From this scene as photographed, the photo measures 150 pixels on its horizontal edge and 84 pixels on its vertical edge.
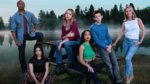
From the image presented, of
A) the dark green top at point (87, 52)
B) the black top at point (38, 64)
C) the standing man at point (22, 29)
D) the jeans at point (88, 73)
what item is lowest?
the jeans at point (88, 73)

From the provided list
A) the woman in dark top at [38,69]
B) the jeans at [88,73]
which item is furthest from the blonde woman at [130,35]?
the woman in dark top at [38,69]

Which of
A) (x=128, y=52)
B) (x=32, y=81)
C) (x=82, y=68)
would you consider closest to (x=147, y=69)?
(x=128, y=52)

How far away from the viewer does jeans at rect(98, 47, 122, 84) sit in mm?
12773

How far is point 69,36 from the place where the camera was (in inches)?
523

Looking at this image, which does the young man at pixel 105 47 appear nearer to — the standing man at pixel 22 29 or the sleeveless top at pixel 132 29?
the sleeveless top at pixel 132 29

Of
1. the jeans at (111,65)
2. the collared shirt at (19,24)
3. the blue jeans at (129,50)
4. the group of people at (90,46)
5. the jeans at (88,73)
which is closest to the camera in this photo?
the jeans at (88,73)

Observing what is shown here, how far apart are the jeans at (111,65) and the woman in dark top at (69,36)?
0.82 m

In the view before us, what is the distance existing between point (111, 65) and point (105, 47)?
0.50m

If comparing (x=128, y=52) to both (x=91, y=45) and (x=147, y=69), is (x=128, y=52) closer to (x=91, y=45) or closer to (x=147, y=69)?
(x=91, y=45)

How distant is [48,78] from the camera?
12508 millimetres

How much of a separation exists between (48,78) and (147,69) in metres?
4.21

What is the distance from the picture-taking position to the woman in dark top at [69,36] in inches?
520

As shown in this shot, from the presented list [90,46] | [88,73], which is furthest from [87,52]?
[88,73]

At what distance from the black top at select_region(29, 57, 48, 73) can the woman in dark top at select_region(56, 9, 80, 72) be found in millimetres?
758
